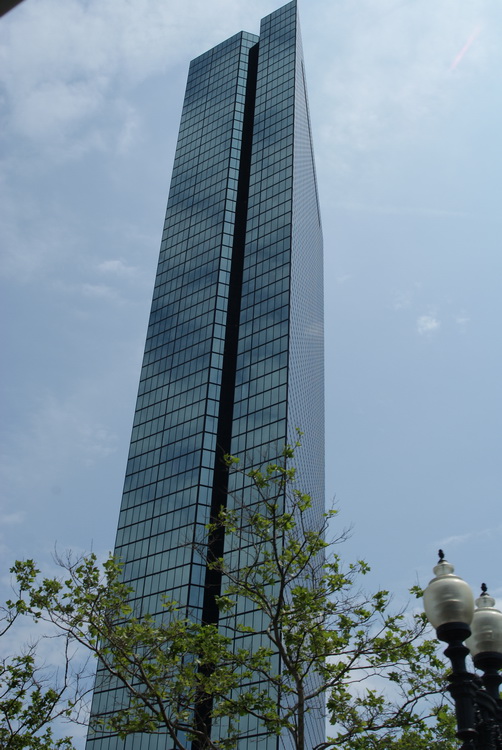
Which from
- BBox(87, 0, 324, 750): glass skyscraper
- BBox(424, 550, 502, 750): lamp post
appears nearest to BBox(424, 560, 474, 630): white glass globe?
BBox(424, 550, 502, 750): lamp post

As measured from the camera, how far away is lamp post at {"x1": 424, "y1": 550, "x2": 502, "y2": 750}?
1036 cm

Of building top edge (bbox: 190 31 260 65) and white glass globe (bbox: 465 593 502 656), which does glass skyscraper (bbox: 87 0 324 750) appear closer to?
building top edge (bbox: 190 31 260 65)

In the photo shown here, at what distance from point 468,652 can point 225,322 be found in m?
99.4

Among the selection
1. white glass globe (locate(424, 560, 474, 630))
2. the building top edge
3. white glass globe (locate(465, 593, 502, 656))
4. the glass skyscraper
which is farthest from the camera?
the building top edge

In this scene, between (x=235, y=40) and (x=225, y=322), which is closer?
(x=225, y=322)

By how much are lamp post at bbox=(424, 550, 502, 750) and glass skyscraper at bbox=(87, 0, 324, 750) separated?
218 feet

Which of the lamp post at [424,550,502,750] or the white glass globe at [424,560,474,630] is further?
the white glass globe at [424,560,474,630]

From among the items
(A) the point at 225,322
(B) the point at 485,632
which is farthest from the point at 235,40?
Answer: (B) the point at 485,632

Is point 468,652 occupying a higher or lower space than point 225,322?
lower

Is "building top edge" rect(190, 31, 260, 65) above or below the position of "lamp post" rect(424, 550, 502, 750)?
above

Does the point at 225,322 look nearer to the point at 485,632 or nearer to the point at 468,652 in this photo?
the point at 485,632

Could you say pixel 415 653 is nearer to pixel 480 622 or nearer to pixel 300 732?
pixel 300 732

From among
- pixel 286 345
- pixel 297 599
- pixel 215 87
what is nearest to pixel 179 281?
pixel 286 345

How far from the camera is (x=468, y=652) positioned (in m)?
10.8
